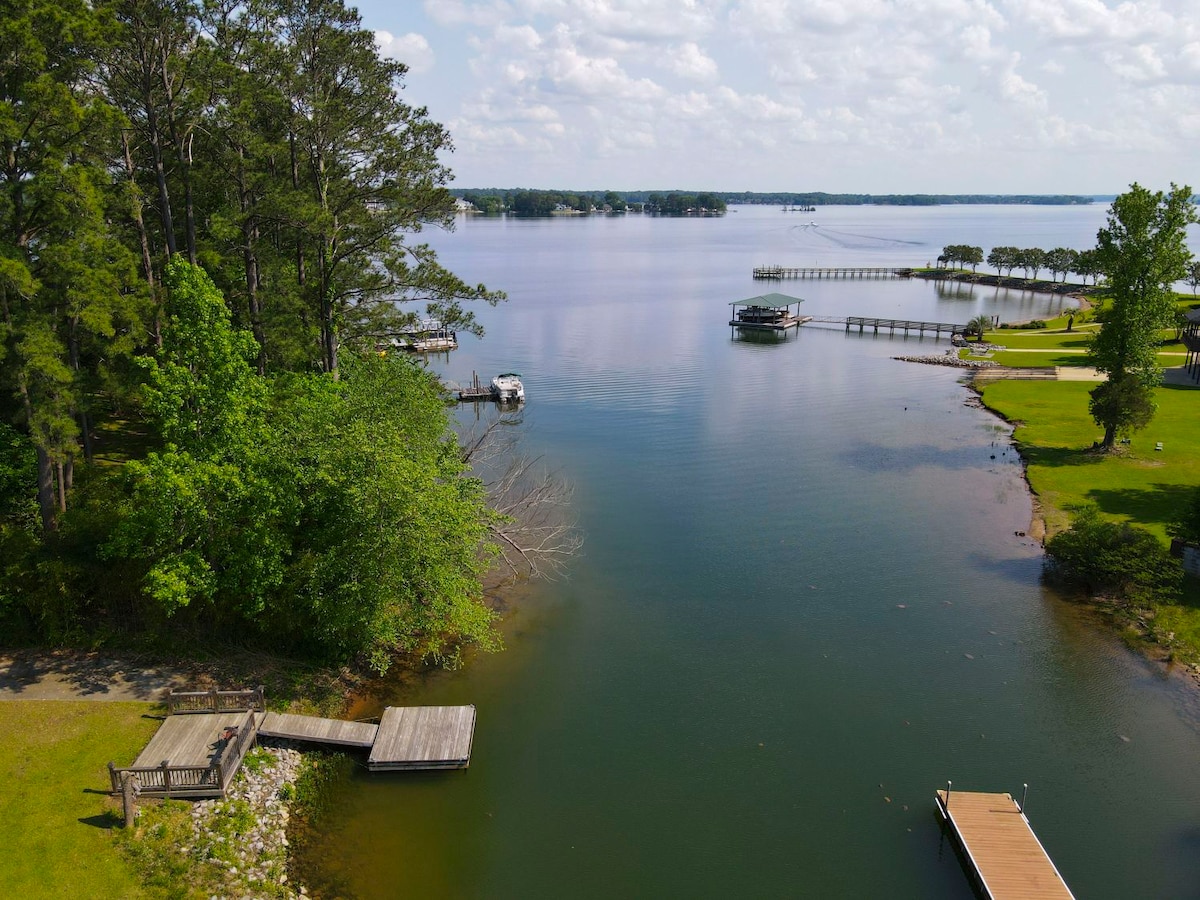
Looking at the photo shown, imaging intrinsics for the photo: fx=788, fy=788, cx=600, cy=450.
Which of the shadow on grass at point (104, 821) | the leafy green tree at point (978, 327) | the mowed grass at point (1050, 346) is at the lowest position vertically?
the shadow on grass at point (104, 821)

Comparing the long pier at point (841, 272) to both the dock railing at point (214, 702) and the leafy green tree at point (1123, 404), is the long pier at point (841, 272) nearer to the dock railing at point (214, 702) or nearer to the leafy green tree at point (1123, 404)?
the leafy green tree at point (1123, 404)

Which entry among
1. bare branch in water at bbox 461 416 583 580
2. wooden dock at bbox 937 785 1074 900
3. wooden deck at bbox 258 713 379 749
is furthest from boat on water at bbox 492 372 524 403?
wooden dock at bbox 937 785 1074 900

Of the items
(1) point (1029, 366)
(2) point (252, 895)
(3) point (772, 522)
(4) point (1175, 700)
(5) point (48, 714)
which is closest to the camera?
(2) point (252, 895)

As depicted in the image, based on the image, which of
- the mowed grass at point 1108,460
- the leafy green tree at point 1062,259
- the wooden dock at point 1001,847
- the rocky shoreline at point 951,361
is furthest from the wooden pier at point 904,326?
the wooden dock at point 1001,847

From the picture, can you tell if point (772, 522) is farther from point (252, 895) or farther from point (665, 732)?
point (252, 895)

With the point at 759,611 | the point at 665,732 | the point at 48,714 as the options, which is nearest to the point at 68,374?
the point at 48,714

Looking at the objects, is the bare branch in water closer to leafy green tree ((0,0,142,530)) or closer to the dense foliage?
the dense foliage

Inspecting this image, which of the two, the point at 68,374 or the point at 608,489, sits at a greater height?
the point at 68,374
